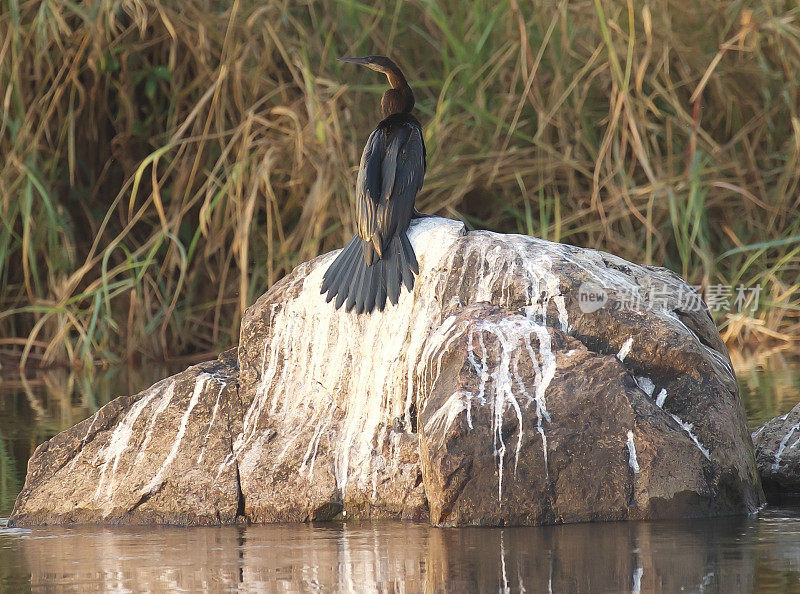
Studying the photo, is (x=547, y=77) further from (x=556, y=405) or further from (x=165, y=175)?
(x=556, y=405)

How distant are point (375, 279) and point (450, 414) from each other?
0.76 m

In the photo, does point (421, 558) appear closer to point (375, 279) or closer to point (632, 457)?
point (632, 457)

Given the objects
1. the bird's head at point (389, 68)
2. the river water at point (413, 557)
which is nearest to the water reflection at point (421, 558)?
the river water at point (413, 557)

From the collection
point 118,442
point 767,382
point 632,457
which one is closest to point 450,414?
point 632,457

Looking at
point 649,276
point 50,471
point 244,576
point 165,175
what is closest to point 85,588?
point 244,576

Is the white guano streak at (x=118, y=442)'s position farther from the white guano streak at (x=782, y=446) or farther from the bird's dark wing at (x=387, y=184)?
the white guano streak at (x=782, y=446)

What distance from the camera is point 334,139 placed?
28.4 feet

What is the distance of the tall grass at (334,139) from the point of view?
→ 863cm

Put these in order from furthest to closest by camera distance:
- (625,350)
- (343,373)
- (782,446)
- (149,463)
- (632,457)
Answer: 1. (782,446)
2. (343,373)
3. (149,463)
4. (625,350)
5. (632,457)

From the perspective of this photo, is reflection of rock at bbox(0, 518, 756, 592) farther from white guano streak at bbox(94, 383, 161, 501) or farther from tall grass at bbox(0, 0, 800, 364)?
tall grass at bbox(0, 0, 800, 364)

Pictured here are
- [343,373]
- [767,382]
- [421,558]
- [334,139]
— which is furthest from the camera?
[334,139]

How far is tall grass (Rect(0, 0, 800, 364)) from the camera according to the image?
8.63m

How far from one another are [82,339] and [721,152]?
4490 mm

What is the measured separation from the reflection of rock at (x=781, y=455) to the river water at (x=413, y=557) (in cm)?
37
